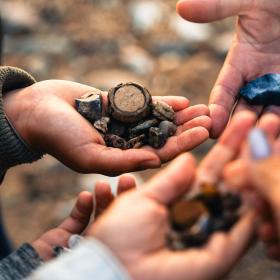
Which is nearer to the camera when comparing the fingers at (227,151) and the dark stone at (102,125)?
the fingers at (227,151)

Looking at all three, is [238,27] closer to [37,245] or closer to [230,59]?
[230,59]

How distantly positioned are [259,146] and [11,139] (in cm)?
94

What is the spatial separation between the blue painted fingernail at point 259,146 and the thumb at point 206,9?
981mm

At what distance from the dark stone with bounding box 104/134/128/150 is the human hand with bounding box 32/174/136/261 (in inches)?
11.0

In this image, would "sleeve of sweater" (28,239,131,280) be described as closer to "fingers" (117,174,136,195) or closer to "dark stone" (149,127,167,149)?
"fingers" (117,174,136,195)

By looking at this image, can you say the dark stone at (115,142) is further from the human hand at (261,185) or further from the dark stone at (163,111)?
the human hand at (261,185)

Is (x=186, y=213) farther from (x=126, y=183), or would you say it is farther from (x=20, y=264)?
(x=20, y=264)

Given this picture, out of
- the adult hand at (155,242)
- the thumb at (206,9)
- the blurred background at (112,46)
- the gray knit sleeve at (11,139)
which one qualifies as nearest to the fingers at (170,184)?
the adult hand at (155,242)

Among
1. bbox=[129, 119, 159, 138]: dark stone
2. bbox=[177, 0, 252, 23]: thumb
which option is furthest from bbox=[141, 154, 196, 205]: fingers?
bbox=[177, 0, 252, 23]: thumb

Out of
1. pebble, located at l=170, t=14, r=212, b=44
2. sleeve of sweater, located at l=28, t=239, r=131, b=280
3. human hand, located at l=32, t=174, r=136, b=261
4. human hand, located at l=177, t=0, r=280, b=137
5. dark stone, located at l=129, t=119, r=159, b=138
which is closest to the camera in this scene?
sleeve of sweater, located at l=28, t=239, r=131, b=280

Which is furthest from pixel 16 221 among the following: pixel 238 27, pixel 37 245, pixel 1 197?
pixel 238 27

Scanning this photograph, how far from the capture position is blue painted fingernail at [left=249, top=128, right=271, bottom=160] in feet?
4.00

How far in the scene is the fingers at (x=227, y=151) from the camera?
133 cm

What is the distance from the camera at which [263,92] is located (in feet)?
6.36
